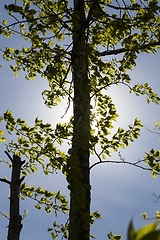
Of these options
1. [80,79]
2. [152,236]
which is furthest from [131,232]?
[80,79]

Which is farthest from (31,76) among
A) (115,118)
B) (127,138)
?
(127,138)

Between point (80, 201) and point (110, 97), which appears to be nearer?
point (80, 201)

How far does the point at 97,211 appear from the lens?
4.19m

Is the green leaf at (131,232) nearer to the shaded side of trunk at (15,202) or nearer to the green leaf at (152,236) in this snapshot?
the green leaf at (152,236)

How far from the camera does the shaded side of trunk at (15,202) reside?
3.89 meters

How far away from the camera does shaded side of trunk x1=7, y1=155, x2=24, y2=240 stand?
389 cm

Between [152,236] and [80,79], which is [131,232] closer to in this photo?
[152,236]

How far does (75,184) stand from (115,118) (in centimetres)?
233

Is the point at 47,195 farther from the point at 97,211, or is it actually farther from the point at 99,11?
the point at 99,11

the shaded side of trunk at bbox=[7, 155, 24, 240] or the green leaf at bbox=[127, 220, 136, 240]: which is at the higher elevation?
the shaded side of trunk at bbox=[7, 155, 24, 240]

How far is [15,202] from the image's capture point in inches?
163

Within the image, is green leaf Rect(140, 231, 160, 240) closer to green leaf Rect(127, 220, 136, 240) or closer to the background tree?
green leaf Rect(127, 220, 136, 240)

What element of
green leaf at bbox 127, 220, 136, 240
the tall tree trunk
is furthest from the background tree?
green leaf at bbox 127, 220, 136, 240

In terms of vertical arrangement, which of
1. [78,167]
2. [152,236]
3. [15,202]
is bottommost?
[152,236]
